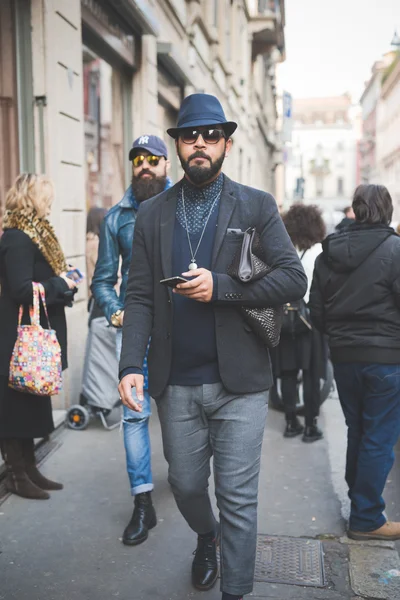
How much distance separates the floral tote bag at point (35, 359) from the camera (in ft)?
14.2

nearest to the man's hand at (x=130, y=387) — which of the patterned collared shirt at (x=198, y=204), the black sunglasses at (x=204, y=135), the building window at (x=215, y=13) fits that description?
the patterned collared shirt at (x=198, y=204)

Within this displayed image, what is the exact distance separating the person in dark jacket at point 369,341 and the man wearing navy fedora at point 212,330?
110 cm

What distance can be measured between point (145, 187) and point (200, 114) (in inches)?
52.1

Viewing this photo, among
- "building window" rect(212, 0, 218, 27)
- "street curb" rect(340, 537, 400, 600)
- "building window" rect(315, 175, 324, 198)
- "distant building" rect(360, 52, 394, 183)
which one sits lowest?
"street curb" rect(340, 537, 400, 600)

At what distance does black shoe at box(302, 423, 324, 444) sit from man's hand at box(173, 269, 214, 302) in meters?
Answer: 3.42

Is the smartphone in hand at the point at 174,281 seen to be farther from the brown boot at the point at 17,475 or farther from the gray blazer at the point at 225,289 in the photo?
the brown boot at the point at 17,475

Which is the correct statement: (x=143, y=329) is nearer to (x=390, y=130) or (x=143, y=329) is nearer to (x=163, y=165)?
→ (x=163, y=165)

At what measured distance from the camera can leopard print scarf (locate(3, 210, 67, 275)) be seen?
438 cm

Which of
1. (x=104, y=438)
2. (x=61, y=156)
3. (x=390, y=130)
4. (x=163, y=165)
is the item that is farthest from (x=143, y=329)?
(x=390, y=130)

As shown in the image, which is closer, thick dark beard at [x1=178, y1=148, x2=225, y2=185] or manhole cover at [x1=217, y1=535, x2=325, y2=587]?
thick dark beard at [x1=178, y1=148, x2=225, y2=185]

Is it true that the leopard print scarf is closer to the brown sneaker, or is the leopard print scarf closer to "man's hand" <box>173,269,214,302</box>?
"man's hand" <box>173,269,214,302</box>

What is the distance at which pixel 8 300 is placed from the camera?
174 inches

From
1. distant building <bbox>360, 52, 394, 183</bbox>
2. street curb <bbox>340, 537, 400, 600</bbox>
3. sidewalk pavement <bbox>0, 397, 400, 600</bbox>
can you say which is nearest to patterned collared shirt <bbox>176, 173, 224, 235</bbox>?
sidewalk pavement <bbox>0, 397, 400, 600</bbox>

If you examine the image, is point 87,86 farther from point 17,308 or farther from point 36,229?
point 17,308
